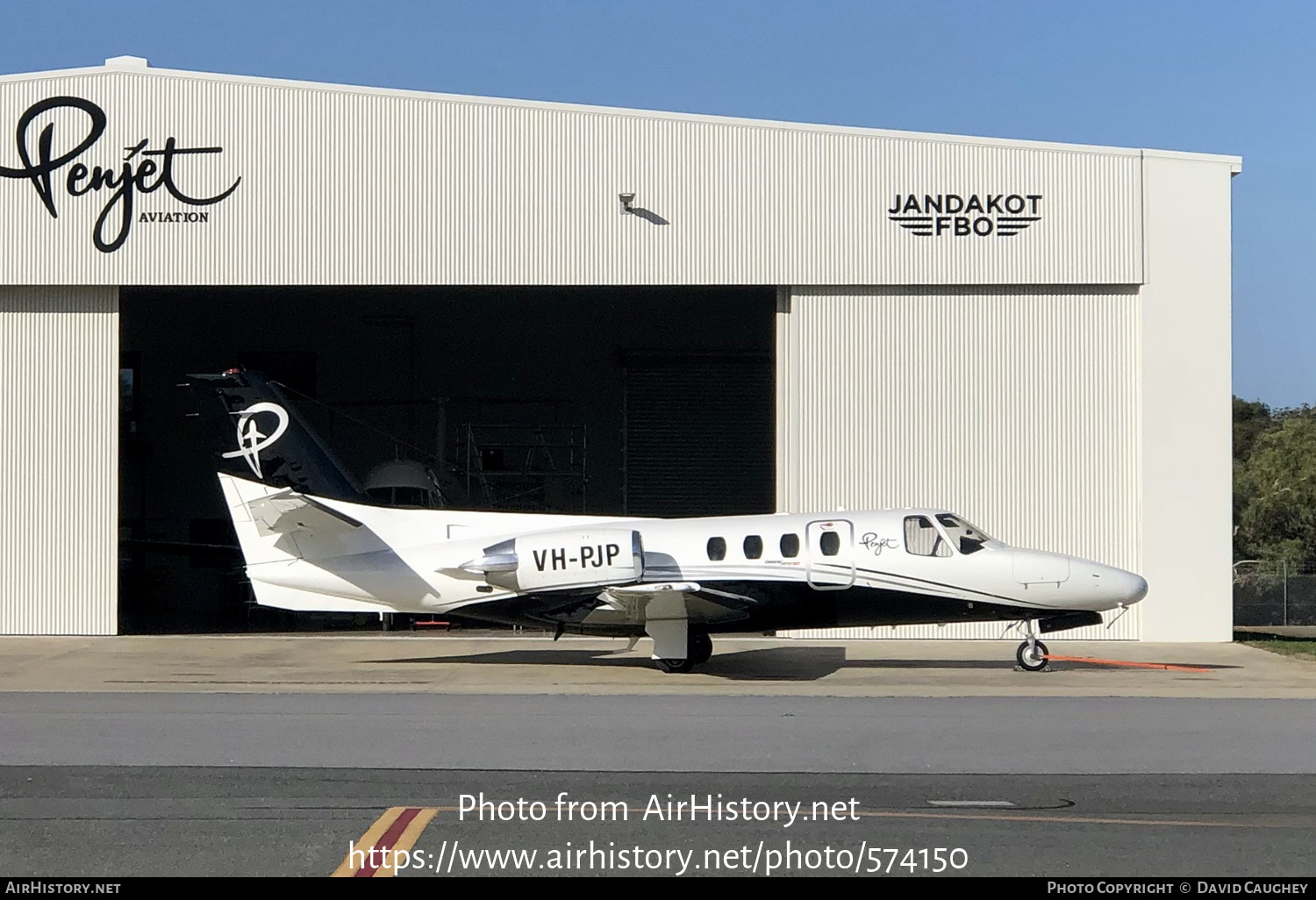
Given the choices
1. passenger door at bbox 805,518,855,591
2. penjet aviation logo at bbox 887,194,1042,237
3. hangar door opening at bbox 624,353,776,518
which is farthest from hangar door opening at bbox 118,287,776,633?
passenger door at bbox 805,518,855,591

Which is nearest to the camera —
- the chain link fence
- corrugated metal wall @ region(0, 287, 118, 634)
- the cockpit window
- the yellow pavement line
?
the yellow pavement line

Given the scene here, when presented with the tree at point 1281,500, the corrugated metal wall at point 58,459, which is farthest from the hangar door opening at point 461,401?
the tree at point 1281,500

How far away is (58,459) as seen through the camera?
26047mm

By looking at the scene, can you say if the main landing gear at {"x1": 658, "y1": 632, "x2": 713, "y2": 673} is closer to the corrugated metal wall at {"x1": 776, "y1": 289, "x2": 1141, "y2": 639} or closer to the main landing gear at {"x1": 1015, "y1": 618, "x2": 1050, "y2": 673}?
the main landing gear at {"x1": 1015, "y1": 618, "x2": 1050, "y2": 673}

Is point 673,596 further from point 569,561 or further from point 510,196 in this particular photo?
point 510,196

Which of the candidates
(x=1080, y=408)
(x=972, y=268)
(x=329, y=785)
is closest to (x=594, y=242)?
(x=972, y=268)

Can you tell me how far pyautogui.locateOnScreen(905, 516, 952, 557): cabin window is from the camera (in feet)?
64.6

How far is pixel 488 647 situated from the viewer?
24.7 metres

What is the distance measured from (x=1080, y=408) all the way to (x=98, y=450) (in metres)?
18.7

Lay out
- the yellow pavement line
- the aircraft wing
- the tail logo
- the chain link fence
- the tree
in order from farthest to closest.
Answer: the tree < the chain link fence < the tail logo < the aircraft wing < the yellow pavement line

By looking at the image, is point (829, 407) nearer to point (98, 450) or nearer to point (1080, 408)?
point (1080, 408)

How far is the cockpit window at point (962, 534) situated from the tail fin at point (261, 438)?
8996 mm

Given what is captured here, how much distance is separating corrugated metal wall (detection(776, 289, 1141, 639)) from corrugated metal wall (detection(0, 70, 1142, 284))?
66 centimetres

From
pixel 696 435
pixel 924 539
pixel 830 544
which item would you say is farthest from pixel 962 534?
pixel 696 435
